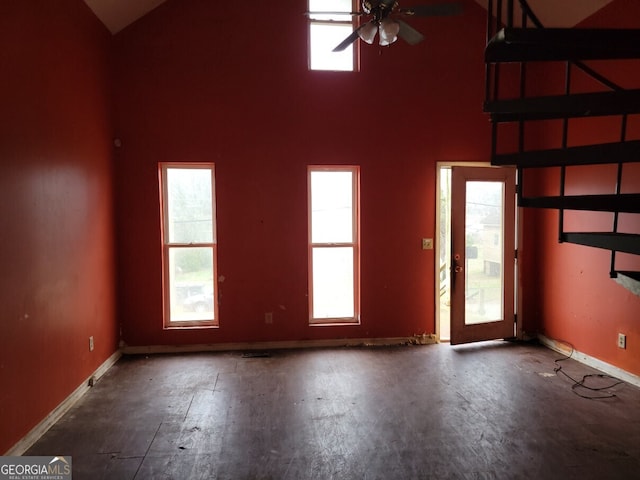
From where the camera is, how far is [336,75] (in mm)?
4277

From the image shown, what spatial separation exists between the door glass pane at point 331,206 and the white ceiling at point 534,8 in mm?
2427

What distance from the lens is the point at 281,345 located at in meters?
4.34

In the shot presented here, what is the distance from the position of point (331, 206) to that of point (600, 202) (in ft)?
8.92

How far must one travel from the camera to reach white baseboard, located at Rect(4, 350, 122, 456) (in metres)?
2.38

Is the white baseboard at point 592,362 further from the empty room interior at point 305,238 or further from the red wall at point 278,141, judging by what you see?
the red wall at point 278,141

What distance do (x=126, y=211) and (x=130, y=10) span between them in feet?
6.61

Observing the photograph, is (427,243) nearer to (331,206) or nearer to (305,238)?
(331,206)

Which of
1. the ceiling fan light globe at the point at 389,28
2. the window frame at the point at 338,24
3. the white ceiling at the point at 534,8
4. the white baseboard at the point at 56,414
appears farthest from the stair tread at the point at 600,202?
the white baseboard at the point at 56,414

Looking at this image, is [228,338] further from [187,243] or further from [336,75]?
[336,75]

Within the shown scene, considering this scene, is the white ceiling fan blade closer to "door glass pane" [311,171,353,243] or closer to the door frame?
"door glass pane" [311,171,353,243]

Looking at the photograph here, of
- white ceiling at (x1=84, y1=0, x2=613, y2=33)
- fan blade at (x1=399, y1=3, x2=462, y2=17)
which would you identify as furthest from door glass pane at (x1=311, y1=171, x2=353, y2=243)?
white ceiling at (x1=84, y1=0, x2=613, y2=33)

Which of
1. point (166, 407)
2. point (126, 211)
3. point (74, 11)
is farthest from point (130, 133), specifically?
point (166, 407)

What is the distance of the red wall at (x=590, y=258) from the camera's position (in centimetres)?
335

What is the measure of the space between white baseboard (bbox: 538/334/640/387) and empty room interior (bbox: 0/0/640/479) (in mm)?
21
